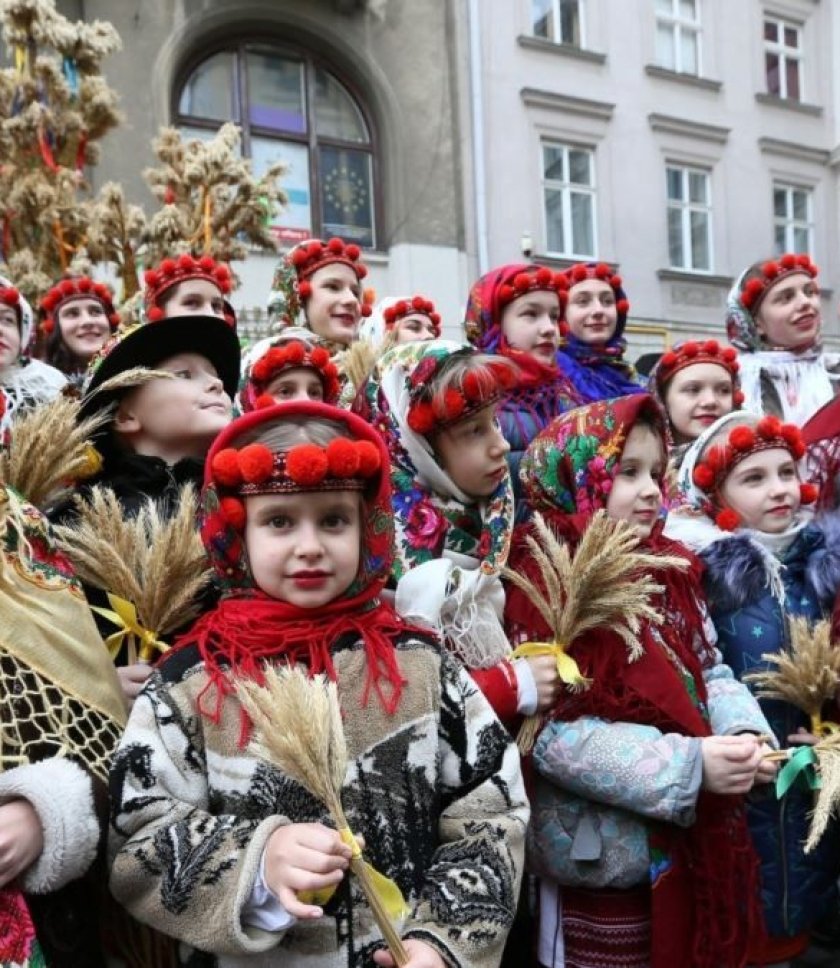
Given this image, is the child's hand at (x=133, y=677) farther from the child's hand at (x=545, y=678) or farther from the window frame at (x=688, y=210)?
the window frame at (x=688, y=210)

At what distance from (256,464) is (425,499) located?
0.72 metres

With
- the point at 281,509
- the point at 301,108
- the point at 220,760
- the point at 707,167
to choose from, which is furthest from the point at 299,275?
the point at 707,167

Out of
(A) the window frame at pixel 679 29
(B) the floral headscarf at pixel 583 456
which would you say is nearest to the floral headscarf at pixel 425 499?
(B) the floral headscarf at pixel 583 456

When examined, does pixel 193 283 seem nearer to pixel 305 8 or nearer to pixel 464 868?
pixel 464 868

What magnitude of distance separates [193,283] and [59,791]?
245cm

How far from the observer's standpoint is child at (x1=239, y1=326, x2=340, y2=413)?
9.07 feet

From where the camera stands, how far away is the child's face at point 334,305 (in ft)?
12.9

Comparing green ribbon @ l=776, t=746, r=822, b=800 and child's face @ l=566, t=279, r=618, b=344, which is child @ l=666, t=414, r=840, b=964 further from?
child's face @ l=566, t=279, r=618, b=344

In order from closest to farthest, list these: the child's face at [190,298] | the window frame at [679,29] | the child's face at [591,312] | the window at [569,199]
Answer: the child's face at [190,298]
the child's face at [591,312]
the window at [569,199]
the window frame at [679,29]

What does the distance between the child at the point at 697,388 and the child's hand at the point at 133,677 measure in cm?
237

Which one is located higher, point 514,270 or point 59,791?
point 514,270

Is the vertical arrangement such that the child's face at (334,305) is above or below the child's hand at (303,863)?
above

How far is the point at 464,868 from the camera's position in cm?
146

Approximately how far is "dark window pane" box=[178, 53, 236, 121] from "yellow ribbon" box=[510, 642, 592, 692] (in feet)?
36.0
